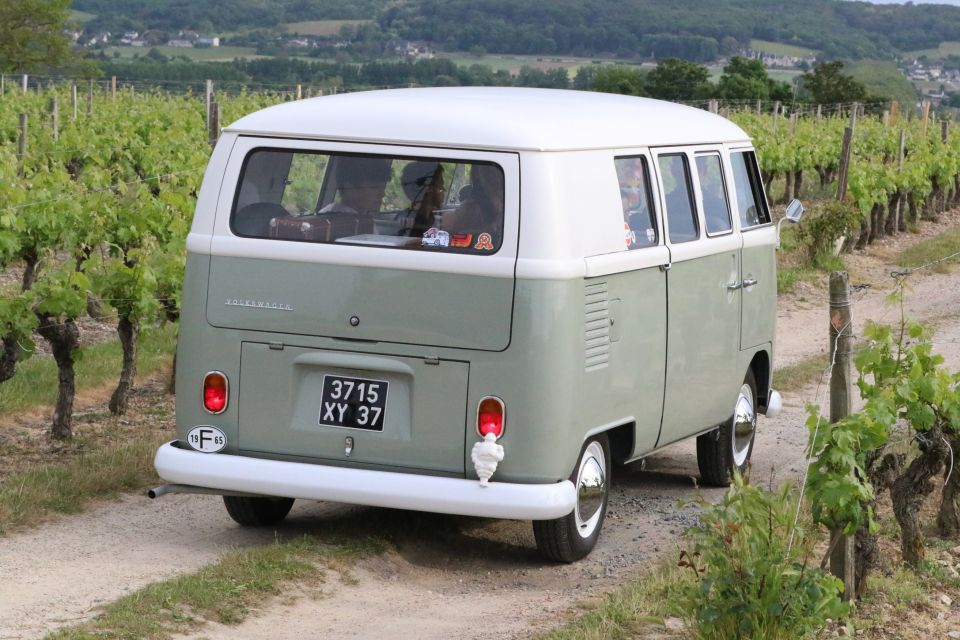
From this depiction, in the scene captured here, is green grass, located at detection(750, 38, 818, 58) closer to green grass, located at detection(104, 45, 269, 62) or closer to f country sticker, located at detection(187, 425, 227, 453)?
green grass, located at detection(104, 45, 269, 62)

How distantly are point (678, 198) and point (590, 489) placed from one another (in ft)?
5.36

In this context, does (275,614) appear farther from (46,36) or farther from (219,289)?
(46,36)

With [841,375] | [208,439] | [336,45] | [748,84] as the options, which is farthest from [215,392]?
[336,45]

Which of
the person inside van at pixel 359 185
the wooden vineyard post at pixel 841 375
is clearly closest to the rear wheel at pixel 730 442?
the wooden vineyard post at pixel 841 375

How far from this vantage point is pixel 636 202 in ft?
22.6

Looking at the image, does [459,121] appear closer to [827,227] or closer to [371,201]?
[371,201]

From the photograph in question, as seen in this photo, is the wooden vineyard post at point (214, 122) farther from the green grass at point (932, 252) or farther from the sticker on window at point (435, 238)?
the green grass at point (932, 252)

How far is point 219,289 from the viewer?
20.9 feet

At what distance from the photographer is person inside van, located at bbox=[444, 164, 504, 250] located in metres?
6.13

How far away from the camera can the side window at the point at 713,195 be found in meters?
7.68

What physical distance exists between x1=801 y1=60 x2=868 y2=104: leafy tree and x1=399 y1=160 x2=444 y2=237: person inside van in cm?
7057

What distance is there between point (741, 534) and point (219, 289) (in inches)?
103

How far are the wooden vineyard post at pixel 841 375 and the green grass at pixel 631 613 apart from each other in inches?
25.8

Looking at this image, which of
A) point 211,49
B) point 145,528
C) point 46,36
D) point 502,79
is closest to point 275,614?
point 145,528
